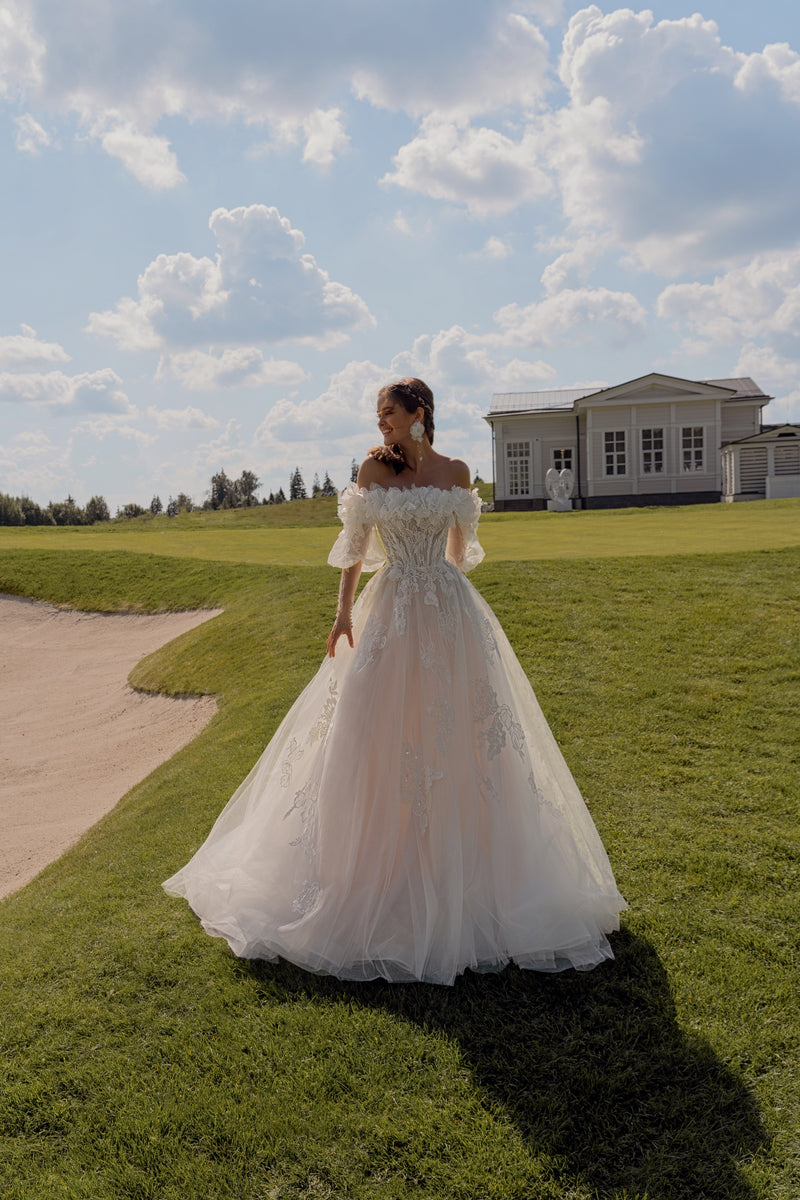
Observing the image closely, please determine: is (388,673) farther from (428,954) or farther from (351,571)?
(428,954)

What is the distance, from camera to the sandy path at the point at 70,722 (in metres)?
9.02

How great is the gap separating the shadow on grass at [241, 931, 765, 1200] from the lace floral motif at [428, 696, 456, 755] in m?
1.20

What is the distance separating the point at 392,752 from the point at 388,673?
43 centimetres

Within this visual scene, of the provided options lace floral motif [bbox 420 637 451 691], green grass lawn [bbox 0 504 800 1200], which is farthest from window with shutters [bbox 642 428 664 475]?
lace floral motif [bbox 420 637 451 691]

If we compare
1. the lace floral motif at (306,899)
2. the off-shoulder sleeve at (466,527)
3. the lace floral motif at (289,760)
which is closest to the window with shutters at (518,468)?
the off-shoulder sleeve at (466,527)

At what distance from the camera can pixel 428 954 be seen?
4.16m

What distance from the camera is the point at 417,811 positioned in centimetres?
430

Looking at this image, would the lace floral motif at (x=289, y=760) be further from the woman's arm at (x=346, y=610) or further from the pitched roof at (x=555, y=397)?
the pitched roof at (x=555, y=397)

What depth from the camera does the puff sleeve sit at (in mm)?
4715

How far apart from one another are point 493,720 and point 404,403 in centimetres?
187

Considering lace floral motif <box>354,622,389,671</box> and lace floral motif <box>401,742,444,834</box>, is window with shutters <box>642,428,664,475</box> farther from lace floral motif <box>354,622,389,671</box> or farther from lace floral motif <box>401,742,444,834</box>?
lace floral motif <box>401,742,444,834</box>

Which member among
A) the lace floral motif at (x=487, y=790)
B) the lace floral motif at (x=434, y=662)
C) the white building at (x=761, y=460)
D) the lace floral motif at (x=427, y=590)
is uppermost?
the white building at (x=761, y=460)

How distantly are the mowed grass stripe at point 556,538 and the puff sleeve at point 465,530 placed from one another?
30.4ft

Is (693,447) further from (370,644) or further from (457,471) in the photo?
(370,644)
